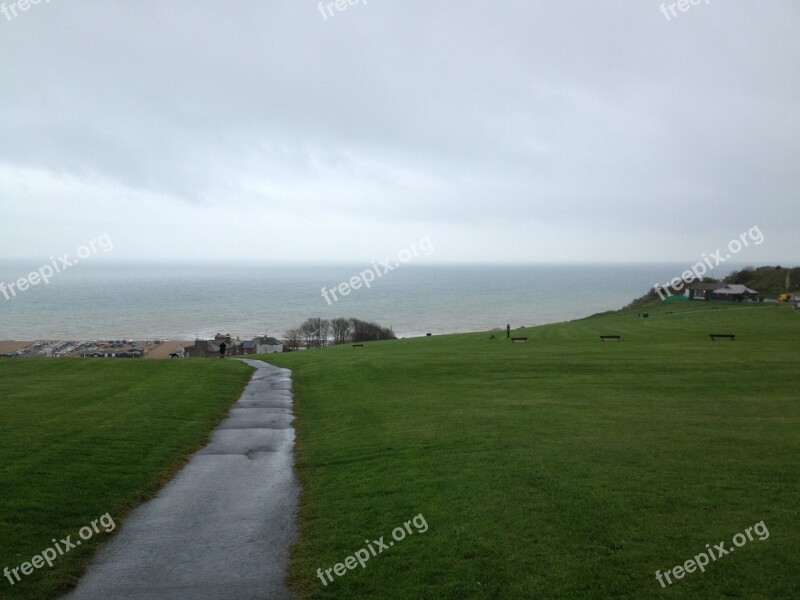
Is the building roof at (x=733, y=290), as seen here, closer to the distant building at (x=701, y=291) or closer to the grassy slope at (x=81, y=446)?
the distant building at (x=701, y=291)

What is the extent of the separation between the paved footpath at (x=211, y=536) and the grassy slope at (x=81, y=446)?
497 mm

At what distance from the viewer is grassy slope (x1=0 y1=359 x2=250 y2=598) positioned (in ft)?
31.5

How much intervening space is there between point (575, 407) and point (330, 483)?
10.3 meters

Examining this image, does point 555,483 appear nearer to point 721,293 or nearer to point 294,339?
point 294,339

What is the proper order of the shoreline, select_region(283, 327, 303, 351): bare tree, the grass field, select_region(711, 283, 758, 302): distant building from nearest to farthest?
the grass field < the shoreline < select_region(283, 327, 303, 351): bare tree < select_region(711, 283, 758, 302): distant building

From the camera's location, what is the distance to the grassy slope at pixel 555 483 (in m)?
8.00

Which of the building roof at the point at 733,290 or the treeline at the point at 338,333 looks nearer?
the treeline at the point at 338,333

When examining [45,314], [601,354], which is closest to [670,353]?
[601,354]

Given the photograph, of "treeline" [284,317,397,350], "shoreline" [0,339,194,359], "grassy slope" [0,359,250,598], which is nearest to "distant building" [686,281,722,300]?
"treeline" [284,317,397,350]

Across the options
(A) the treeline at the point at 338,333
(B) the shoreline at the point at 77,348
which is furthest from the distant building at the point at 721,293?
(B) the shoreline at the point at 77,348

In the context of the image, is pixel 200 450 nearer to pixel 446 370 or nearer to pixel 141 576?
pixel 141 576

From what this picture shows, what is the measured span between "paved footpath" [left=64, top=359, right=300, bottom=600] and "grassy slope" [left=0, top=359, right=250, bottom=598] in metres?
0.50

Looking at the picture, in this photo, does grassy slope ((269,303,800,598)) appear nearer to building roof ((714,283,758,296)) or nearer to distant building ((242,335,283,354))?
distant building ((242,335,283,354))

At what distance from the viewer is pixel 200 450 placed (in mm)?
15906
